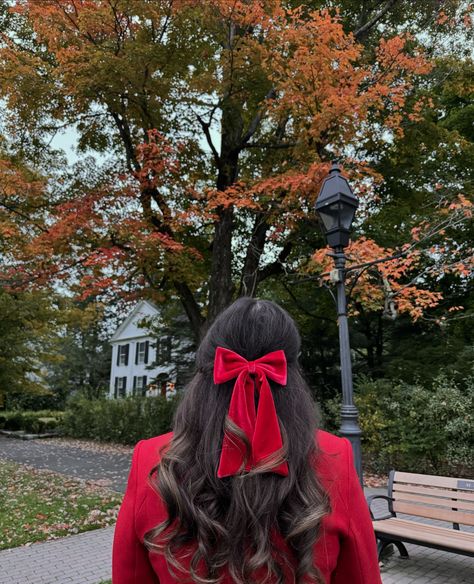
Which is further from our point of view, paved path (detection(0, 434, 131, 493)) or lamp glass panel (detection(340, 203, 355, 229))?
paved path (detection(0, 434, 131, 493))

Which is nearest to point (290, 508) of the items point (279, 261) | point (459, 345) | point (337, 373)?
point (279, 261)

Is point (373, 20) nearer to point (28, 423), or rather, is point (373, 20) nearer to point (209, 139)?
point (209, 139)

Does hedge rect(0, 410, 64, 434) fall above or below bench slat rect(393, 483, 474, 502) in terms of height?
below

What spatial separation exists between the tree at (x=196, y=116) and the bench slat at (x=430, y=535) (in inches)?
185

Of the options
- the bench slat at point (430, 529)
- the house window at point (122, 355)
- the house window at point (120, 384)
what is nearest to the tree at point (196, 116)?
the bench slat at point (430, 529)

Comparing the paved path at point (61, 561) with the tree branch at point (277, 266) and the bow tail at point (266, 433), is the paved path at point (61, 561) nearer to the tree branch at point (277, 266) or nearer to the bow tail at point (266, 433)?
the bow tail at point (266, 433)

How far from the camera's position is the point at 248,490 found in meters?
1.21

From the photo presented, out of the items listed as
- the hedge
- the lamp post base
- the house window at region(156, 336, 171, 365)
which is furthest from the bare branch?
the hedge

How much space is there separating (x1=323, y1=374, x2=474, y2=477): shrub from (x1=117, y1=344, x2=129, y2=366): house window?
34.4 metres

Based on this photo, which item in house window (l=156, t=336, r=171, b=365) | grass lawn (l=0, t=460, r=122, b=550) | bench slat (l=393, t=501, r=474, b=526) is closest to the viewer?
bench slat (l=393, t=501, r=474, b=526)

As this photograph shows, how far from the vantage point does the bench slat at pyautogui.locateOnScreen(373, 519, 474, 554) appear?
418 cm

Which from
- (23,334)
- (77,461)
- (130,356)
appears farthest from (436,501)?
(130,356)

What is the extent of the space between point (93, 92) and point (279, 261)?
6.14 m

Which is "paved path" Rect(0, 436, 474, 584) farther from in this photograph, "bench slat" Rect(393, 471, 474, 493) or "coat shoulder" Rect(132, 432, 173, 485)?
"coat shoulder" Rect(132, 432, 173, 485)
